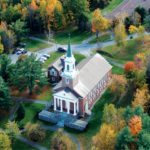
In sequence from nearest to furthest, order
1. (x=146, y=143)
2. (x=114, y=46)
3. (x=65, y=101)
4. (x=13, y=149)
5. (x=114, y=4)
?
(x=146, y=143)
(x=13, y=149)
(x=65, y=101)
(x=114, y=46)
(x=114, y=4)

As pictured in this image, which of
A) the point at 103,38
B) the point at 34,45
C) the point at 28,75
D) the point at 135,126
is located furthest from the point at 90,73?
the point at 34,45

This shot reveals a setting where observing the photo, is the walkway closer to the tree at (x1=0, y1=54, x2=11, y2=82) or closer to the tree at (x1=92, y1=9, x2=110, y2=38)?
the tree at (x1=0, y1=54, x2=11, y2=82)

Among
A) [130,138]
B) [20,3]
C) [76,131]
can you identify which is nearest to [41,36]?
[20,3]

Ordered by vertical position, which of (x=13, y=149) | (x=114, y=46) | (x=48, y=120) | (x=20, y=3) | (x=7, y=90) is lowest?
(x=13, y=149)

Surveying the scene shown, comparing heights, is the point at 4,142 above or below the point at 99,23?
below

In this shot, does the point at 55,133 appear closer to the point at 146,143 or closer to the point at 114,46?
the point at 146,143

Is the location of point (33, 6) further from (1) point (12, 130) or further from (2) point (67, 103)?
(1) point (12, 130)
